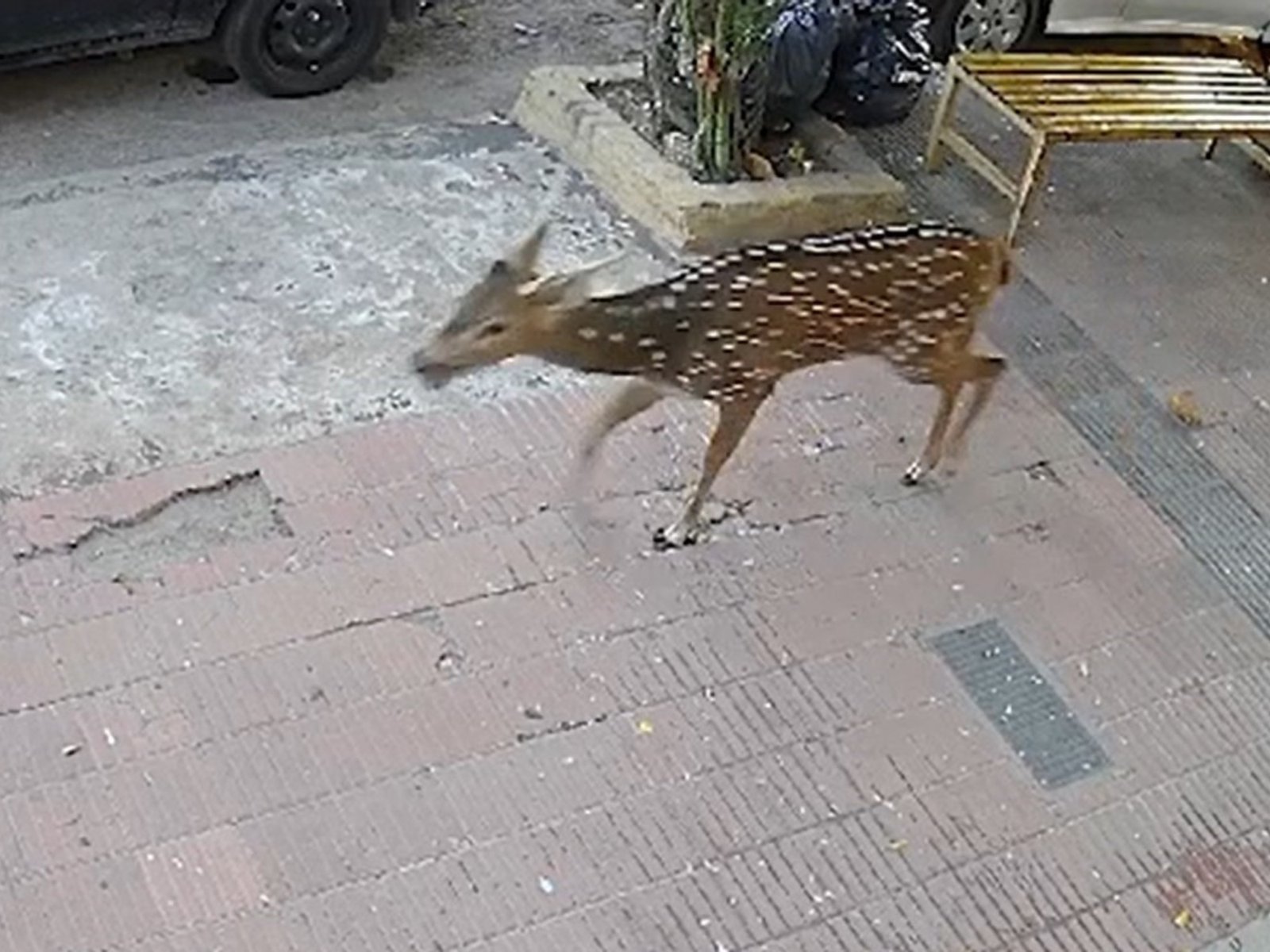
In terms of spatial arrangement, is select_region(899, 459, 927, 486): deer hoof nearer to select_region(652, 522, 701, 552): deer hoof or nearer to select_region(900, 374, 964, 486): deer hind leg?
select_region(900, 374, 964, 486): deer hind leg

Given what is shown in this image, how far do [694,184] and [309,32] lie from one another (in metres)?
1.82

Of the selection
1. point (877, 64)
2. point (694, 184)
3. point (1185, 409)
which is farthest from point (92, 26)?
point (1185, 409)

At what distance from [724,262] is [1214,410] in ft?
7.55

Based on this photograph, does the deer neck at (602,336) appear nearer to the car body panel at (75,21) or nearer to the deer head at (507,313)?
the deer head at (507,313)

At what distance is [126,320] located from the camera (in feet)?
20.1

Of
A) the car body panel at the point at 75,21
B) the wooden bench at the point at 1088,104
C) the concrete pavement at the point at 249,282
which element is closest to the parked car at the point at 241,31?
the car body panel at the point at 75,21

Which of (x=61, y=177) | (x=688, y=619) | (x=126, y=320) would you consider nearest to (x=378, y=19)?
(x=61, y=177)

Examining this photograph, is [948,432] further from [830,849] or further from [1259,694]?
[830,849]

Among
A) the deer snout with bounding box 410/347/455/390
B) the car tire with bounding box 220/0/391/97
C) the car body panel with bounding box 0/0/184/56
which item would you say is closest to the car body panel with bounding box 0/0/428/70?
the car body panel with bounding box 0/0/184/56

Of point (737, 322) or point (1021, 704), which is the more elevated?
point (737, 322)

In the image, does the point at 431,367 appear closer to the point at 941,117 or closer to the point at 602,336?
the point at 602,336

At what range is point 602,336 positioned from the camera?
4.96 metres

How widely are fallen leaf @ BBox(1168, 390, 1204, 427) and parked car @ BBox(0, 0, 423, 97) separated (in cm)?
349

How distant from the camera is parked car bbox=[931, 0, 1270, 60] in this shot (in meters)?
8.72
